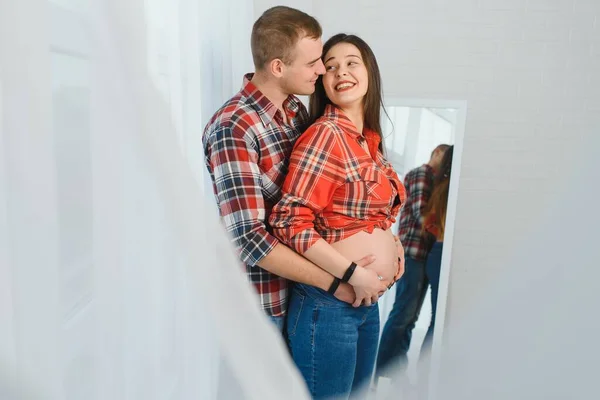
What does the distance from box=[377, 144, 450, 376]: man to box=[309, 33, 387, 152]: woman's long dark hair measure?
0.84 m

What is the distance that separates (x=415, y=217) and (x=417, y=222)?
22mm

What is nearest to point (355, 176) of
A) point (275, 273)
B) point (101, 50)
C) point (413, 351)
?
point (275, 273)

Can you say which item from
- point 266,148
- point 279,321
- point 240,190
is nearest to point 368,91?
point 266,148

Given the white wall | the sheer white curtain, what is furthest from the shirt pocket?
the white wall

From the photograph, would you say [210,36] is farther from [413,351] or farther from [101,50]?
[413,351]

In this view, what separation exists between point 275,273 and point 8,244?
0.69 m

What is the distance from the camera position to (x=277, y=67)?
3.92 feet

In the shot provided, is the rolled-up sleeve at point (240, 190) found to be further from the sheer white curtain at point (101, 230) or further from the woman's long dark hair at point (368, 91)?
the sheer white curtain at point (101, 230)

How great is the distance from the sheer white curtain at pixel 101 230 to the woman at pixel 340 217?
0.50 meters

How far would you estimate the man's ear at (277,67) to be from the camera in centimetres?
119

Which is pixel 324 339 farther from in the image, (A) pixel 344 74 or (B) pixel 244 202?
(A) pixel 344 74

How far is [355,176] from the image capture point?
119 centimetres

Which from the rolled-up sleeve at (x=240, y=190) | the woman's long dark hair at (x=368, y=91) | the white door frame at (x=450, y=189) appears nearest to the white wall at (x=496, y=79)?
the white door frame at (x=450, y=189)

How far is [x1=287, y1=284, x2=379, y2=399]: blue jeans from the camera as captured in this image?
3.97ft
